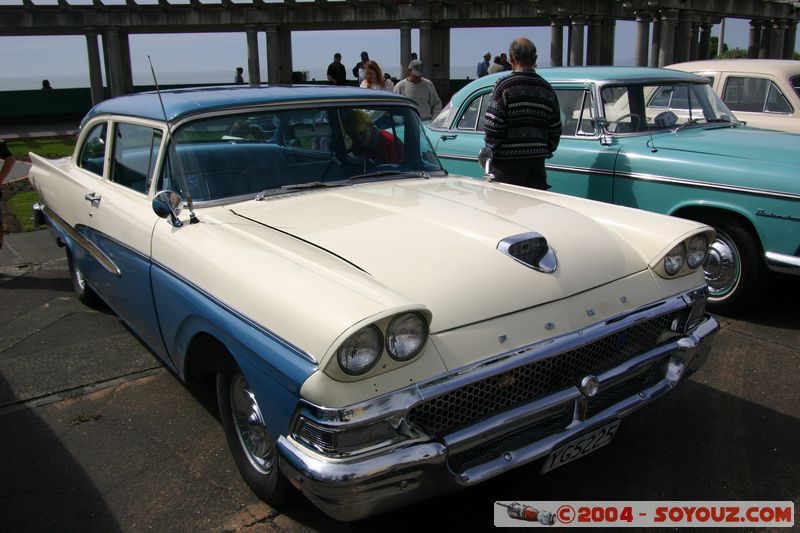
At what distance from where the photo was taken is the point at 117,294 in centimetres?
403

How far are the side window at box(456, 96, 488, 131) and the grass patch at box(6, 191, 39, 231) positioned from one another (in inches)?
197

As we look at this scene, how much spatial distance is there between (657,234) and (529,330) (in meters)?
1.04

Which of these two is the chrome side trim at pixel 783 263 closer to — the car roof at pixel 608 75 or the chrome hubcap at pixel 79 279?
the car roof at pixel 608 75

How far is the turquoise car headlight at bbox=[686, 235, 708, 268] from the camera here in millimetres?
3211

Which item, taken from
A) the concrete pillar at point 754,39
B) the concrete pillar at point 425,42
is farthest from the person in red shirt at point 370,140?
the concrete pillar at point 754,39

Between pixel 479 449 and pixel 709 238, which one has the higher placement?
pixel 709 238

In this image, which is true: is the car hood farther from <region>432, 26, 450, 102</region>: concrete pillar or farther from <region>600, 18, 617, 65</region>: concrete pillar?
<region>600, 18, 617, 65</region>: concrete pillar

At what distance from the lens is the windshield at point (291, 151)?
3.55 m

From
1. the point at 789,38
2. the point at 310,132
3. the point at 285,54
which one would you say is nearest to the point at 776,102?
the point at 310,132

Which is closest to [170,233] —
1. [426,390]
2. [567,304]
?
[426,390]

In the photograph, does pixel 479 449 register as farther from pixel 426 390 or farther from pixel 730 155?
pixel 730 155

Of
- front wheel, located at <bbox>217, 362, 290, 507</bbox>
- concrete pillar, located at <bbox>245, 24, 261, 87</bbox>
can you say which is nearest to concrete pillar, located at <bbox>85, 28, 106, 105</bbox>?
concrete pillar, located at <bbox>245, 24, 261, 87</bbox>

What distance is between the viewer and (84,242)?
4.47 meters

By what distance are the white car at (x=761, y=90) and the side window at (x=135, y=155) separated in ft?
21.4
